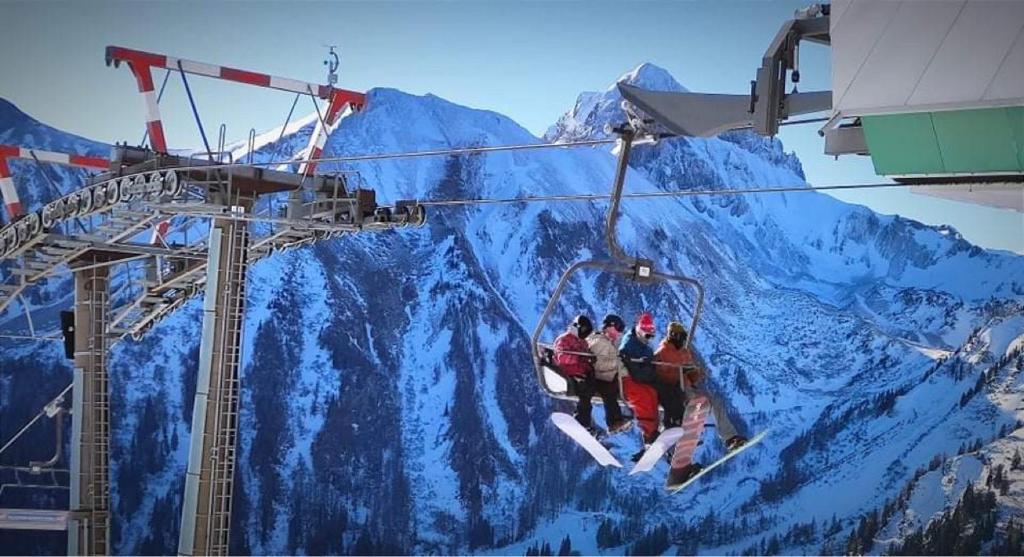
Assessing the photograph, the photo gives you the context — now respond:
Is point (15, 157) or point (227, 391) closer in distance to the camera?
point (227, 391)

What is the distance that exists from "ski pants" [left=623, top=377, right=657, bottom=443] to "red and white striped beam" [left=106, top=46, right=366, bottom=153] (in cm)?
987

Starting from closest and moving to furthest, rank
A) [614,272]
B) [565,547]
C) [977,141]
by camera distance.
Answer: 1. [977,141]
2. [614,272]
3. [565,547]

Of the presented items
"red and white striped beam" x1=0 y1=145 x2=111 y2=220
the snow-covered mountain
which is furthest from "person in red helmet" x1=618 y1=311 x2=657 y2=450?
the snow-covered mountain

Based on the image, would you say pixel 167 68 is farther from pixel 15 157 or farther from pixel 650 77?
pixel 650 77

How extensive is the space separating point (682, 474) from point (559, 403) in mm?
43031

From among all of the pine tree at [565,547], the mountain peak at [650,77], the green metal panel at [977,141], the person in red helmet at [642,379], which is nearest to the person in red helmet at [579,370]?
the person in red helmet at [642,379]

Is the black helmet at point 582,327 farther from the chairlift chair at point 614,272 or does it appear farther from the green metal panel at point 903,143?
the green metal panel at point 903,143

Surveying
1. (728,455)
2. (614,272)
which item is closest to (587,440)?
(728,455)

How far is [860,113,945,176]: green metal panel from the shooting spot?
13.5 metres

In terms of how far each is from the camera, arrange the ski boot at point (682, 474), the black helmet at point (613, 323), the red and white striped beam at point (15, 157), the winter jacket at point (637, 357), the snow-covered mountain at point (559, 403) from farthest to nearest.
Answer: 1. the snow-covered mountain at point (559, 403)
2. the red and white striped beam at point (15, 157)
3. the black helmet at point (613, 323)
4. the ski boot at point (682, 474)
5. the winter jacket at point (637, 357)

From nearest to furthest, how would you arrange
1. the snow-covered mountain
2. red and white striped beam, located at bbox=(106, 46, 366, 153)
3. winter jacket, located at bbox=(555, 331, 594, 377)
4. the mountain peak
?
winter jacket, located at bbox=(555, 331, 594, 377) → red and white striped beam, located at bbox=(106, 46, 366, 153) → the snow-covered mountain → the mountain peak

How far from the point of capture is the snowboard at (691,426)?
16438mm

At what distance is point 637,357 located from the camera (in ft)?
54.9

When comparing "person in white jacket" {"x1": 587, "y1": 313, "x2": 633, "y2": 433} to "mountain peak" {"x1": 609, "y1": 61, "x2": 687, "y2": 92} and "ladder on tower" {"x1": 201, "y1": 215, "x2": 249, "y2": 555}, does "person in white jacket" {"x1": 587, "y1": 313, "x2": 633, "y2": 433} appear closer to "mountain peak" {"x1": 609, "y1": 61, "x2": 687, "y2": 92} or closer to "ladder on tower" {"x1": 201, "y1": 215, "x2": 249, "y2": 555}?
"ladder on tower" {"x1": 201, "y1": 215, "x2": 249, "y2": 555}
